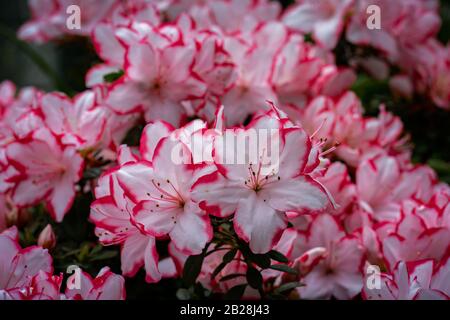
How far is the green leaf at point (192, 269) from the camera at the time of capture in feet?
2.87

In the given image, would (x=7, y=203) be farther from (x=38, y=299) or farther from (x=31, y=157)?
(x=38, y=299)

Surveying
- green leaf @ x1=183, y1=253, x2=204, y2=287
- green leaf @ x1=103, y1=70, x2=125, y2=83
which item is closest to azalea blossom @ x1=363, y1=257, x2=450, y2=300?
green leaf @ x1=183, y1=253, x2=204, y2=287

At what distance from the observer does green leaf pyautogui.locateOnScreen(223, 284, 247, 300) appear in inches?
36.5

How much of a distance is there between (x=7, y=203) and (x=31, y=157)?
98 mm

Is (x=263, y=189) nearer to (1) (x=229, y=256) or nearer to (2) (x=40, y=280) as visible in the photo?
(1) (x=229, y=256)

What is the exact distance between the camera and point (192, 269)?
2.87ft

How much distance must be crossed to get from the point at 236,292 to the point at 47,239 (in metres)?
0.26

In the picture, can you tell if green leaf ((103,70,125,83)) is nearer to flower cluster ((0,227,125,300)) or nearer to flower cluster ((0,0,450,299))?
flower cluster ((0,0,450,299))

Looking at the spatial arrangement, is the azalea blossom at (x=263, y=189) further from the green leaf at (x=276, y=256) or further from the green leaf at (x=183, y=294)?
the green leaf at (x=183, y=294)

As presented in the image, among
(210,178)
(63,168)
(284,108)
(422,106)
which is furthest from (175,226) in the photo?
(422,106)

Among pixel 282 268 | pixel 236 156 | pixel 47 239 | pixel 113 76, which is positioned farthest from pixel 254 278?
pixel 113 76

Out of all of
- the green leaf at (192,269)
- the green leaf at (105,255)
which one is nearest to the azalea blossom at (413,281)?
the green leaf at (192,269)

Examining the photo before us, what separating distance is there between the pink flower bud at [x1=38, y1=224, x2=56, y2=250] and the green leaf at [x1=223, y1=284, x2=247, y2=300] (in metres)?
0.25
